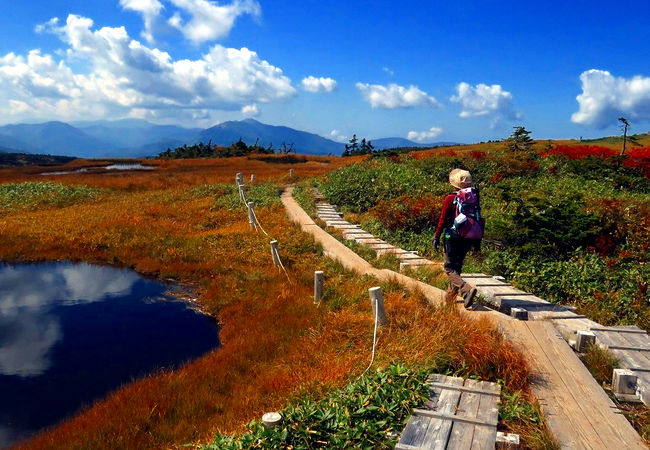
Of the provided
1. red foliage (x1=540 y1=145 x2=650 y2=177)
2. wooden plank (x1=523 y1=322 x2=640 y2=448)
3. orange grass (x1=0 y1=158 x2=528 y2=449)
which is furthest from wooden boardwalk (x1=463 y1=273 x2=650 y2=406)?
red foliage (x1=540 y1=145 x2=650 y2=177)

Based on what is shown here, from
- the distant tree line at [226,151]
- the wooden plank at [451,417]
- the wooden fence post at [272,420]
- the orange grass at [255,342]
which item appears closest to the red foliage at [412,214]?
the orange grass at [255,342]

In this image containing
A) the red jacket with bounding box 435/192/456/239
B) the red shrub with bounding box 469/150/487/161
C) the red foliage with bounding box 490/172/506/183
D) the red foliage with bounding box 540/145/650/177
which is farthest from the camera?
the red shrub with bounding box 469/150/487/161

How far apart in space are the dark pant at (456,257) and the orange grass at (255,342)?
656 millimetres

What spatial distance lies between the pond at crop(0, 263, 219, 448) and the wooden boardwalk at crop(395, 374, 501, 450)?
605 cm

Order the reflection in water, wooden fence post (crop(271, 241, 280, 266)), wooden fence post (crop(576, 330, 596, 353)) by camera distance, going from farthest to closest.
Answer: wooden fence post (crop(271, 241, 280, 266)) → the reflection in water → wooden fence post (crop(576, 330, 596, 353))

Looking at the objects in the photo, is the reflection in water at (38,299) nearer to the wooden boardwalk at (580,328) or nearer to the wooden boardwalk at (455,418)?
the wooden boardwalk at (455,418)

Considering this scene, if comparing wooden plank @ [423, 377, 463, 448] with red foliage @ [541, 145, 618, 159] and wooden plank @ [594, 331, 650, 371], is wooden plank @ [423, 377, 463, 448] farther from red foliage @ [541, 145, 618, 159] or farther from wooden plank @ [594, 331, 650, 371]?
red foliage @ [541, 145, 618, 159]

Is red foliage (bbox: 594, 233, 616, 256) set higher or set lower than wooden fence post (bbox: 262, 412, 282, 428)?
higher

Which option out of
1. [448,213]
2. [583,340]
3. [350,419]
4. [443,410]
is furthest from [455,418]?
[448,213]

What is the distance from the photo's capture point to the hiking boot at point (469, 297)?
8.24 meters

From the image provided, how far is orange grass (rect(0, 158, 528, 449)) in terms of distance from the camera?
20.6 ft

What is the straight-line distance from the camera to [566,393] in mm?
5742

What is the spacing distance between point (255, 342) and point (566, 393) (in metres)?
5.74

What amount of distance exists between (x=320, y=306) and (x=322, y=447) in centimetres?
547
